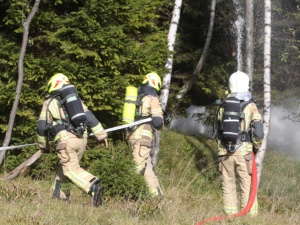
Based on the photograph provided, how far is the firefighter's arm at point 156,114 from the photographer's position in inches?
326

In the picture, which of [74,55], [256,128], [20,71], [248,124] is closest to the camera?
[256,128]

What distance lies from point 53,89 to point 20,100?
3.66 m

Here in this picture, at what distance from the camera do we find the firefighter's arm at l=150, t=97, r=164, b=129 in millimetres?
8273

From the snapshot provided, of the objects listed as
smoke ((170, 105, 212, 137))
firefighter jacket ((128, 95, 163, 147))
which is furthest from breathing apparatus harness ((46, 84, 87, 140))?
smoke ((170, 105, 212, 137))

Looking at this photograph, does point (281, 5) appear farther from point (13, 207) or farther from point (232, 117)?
point (13, 207)

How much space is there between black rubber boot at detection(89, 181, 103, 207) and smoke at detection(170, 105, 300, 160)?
12272 mm

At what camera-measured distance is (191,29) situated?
55.8 ft

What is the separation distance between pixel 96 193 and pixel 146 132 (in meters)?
1.83

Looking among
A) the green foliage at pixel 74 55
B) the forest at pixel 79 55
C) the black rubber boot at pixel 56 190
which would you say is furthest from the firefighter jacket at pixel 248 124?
the green foliage at pixel 74 55

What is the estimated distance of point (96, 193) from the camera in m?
6.90

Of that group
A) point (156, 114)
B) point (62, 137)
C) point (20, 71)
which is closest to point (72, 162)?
point (62, 137)

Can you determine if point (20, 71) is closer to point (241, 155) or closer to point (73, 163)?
point (73, 163)

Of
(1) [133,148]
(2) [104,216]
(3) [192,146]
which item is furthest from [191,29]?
(2) [104,216]

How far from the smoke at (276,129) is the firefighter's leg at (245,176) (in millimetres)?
11833
